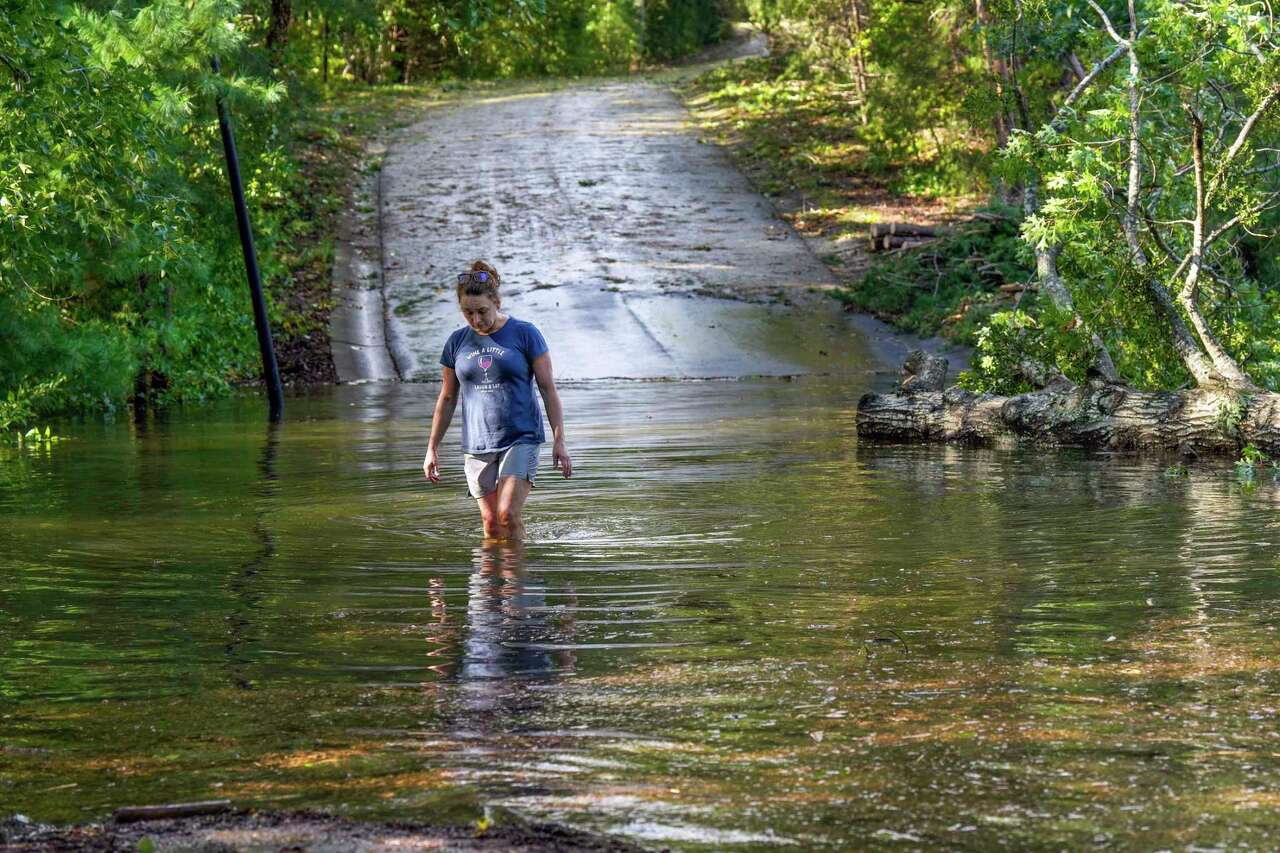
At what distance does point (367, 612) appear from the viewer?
7.77 meters

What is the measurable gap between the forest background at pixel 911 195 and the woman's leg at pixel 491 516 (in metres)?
5.90

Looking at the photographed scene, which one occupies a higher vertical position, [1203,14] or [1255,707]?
[1203,14]

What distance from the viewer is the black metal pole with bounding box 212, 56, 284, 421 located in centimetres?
2003

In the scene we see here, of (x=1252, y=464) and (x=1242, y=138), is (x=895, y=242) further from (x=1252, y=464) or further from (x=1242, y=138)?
(x=1252, y=464)

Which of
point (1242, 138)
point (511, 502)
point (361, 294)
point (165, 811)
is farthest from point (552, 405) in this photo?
point (361, 294)

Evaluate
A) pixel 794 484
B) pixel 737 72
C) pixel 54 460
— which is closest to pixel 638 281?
pixel 54 460

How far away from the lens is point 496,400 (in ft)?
32.0

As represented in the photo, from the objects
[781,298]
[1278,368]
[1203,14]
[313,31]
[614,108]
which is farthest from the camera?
[313,31]

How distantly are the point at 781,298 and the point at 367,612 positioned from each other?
22.1 m

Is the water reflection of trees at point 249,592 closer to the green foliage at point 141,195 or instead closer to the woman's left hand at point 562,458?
the woman's left hand at point 562,458

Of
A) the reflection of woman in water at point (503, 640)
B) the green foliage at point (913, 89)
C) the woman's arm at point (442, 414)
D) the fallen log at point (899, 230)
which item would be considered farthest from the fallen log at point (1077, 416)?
the fallen log at point (899, 230)

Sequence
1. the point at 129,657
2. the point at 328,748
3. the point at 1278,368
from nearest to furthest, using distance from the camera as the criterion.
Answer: the point at 328,748, the point at 129,657, the point at 1278,368

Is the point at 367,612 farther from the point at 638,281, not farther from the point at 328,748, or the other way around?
the point at 638,281

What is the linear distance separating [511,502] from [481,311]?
1166mm
